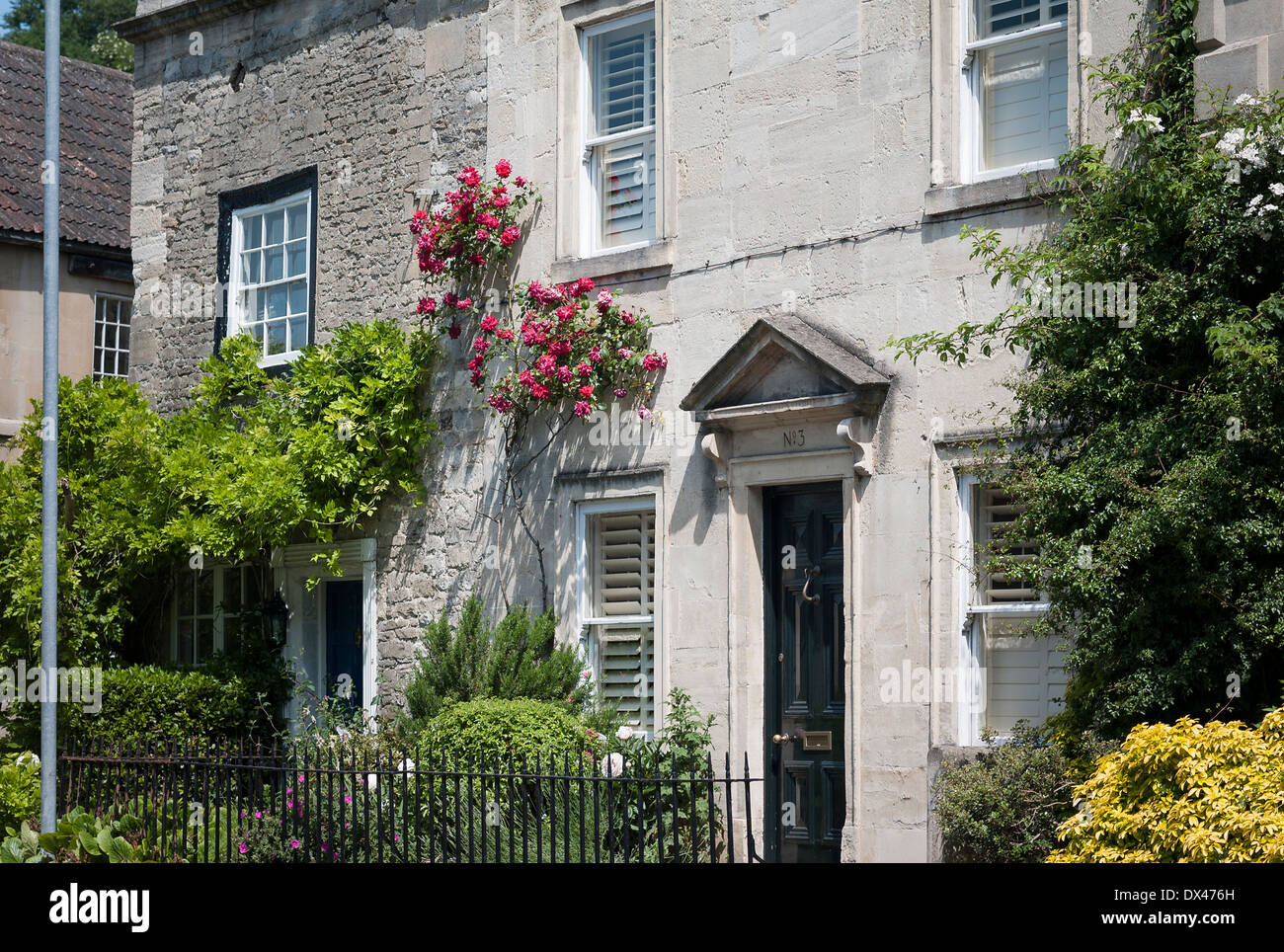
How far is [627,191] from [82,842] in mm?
6384

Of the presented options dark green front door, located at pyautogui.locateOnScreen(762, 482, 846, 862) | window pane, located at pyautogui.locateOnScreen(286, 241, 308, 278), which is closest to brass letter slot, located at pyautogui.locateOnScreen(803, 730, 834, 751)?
dark green front door, located at pyautogui.locateOnScreen(762, 482, 846, 862)

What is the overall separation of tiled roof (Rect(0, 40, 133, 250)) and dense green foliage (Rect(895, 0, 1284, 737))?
504 inches

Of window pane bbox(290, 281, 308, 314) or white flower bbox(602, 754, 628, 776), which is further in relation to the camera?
window pane bbox(290, 281, 308, 314)

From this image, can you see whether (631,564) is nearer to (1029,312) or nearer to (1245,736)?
(1029,312)

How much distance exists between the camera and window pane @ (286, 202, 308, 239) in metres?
15.3

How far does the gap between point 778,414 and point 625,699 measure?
273 cm

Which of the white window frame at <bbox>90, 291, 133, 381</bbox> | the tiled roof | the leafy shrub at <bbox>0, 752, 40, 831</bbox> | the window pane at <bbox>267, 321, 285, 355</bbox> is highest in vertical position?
the tiled roof

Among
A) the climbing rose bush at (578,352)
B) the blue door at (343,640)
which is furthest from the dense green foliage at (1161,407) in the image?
the blue door at (343,640)

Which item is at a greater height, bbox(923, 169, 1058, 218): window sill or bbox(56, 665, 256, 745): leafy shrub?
bbox(923, 169, 1058, 218): window sill

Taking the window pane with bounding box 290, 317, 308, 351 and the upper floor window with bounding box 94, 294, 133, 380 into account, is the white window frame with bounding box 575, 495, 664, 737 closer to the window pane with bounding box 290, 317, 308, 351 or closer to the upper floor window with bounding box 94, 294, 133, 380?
the window pane with bounding box 290, 317, 308, 351

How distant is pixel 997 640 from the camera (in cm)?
1031

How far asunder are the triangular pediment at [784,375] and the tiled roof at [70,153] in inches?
406

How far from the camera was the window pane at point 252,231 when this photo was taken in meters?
15.7

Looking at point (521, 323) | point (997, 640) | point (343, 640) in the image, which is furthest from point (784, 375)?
point (343, 640)
